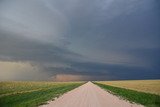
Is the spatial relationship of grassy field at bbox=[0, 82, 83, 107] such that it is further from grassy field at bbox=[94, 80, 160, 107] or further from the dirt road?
grassy field at bbox=[94, 80, 160, 107]

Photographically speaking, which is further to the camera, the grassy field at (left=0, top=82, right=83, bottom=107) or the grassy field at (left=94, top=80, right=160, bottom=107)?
the grassy field at (left=94, top=80, right=160, bottom=107)

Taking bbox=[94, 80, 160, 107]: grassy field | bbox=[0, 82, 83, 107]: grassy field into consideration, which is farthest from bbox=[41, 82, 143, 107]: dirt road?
bbox=[94, 80, 160, 107]: grassy field

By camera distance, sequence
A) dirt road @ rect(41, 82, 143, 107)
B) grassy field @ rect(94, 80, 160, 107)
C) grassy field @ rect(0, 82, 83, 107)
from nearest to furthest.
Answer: dirt road @ rect(41, 82, 143, 107)
grassy field @ rect(0, 82, 83, 107)
grassy field @ rect(94, 80, 160, 107)

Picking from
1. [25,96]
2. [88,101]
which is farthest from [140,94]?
[88,101]

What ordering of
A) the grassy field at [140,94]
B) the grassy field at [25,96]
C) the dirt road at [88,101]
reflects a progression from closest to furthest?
the dirt road at [88,101], the grassy field at [25,96], the grassy field at [140,94]

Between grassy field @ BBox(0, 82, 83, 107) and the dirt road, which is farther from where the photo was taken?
grassy field @ BBox(0, 82, 83, 107)

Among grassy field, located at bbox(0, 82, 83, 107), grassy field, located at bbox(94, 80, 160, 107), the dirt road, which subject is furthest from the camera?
grassy field, located at bbox(94, 80, 160, 107)

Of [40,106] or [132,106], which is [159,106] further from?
[40,106]

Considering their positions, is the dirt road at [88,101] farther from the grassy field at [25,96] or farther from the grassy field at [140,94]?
the grassy field at [140,94]

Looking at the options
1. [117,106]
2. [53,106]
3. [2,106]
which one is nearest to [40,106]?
[53,106]

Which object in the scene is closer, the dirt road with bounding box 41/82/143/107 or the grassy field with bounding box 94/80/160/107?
the dirt road with bounding box 41/82/143/107

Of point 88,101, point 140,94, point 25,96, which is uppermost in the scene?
point 140,94

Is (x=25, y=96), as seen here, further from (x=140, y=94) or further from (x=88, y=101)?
(x=140, y=94)

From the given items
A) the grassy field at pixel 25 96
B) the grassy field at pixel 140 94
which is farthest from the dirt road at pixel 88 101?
the grassy field at pixel 140 94
